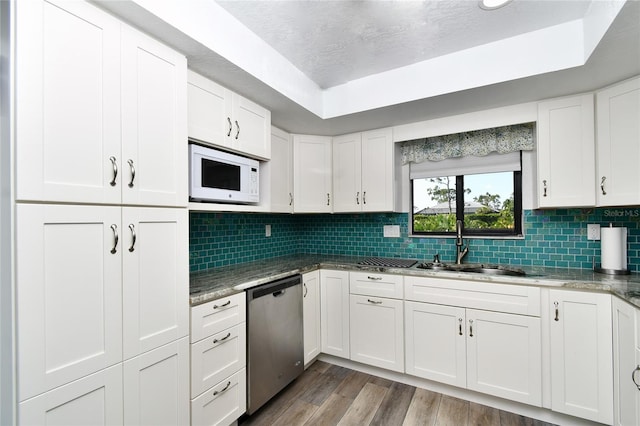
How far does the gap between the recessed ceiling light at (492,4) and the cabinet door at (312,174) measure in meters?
1.74

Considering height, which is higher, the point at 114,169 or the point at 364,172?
the point at 364,172

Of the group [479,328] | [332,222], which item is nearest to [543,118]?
[479,328]

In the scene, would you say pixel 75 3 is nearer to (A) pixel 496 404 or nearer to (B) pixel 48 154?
(B) pixel 48 154

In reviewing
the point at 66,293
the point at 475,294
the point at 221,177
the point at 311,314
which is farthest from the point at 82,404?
the point at 475,294

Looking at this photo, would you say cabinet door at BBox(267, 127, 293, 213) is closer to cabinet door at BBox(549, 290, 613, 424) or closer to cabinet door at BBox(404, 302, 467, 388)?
cabinet door at BBox(404, 302, 467, 388)

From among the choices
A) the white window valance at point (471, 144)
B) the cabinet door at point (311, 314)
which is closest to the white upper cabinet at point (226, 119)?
the cabinet door at point (311, 314)

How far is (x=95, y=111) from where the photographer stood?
123 cm

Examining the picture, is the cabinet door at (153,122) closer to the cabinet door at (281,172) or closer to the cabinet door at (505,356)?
the cabinet door at (281,172)

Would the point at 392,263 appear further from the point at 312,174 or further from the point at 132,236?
the point at 132,236

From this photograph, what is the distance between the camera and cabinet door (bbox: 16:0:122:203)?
104cm

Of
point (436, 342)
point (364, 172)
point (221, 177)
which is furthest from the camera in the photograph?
point (364, 172)

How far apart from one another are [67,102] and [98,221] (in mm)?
465

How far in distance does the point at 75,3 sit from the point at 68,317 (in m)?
1.21

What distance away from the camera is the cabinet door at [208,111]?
1.76 m
